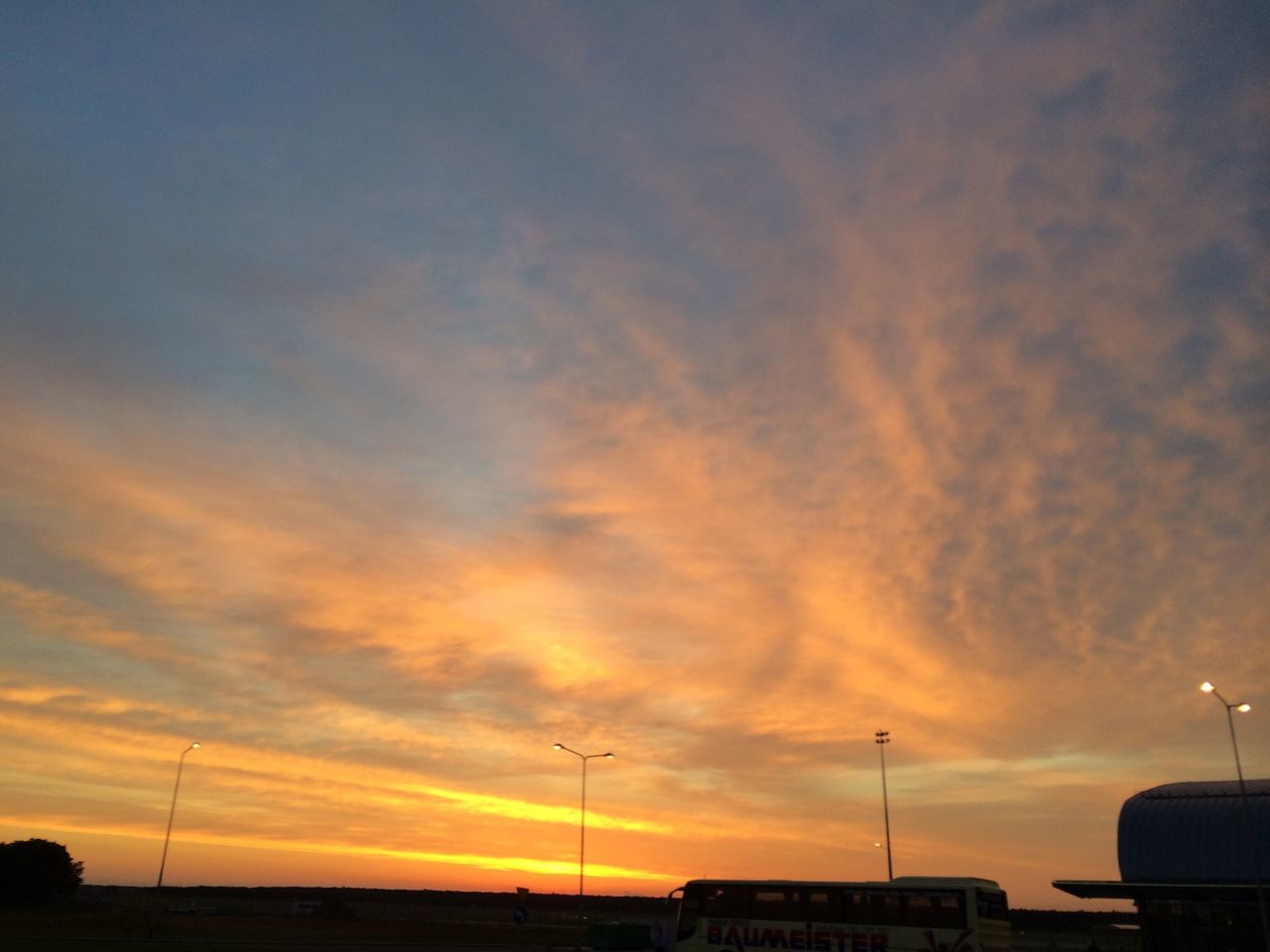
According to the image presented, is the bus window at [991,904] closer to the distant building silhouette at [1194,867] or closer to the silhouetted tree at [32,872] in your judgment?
the distant building silhouette at [1194,867]

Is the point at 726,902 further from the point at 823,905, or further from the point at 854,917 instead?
the point at 854,917

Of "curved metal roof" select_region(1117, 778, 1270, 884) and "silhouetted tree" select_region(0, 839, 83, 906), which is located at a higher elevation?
"curved metal roof" select_region(1117, 778, 1270, 884)

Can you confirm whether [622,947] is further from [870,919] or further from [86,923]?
[86,923]

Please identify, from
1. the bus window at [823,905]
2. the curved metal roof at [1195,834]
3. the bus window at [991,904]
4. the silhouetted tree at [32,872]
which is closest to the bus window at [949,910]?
the bus window at [991,904]

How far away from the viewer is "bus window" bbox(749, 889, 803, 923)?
3803cm

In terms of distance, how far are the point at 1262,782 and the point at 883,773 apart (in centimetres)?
2800

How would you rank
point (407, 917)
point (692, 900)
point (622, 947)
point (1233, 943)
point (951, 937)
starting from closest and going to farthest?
point (951, 937), point (692, 900), point (1233, 943), point (622, 947), point (407, 917)

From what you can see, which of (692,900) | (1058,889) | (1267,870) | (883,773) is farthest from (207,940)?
(1267,870)

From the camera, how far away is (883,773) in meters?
81.2

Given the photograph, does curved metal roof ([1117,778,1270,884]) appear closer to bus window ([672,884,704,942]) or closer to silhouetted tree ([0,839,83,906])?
→ bus window ([672,884,704,942])

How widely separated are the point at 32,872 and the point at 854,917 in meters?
94.6

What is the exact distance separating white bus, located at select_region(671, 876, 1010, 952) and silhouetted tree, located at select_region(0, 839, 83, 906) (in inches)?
3367

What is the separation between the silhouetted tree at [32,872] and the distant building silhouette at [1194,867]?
3851 inches

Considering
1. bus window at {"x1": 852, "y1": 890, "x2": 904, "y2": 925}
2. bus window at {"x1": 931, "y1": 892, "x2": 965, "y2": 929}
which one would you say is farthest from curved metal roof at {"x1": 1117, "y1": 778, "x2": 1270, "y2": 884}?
bus window at {"x1": 852, "y1": 890, "x2": 904, "y2": 925}
